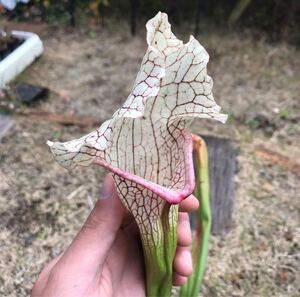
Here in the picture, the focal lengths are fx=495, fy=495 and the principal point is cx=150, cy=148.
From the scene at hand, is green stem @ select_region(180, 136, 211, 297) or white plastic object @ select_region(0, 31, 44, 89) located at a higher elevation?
green stem @ select_region(180, 136, 211, 297)

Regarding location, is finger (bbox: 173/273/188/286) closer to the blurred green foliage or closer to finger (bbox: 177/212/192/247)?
finger (bbox: 177/212/192/247)

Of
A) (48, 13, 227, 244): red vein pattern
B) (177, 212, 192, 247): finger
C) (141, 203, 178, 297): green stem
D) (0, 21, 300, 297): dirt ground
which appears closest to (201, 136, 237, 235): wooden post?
(0, 21, 300, 297): dirt ground

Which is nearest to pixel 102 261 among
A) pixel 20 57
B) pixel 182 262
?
pixel 182 262

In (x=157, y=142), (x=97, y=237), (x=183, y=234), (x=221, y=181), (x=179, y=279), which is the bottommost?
(x=221, y=181)

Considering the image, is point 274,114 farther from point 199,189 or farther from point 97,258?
point 97,258

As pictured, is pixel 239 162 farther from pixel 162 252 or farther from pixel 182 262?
pixel 162 252

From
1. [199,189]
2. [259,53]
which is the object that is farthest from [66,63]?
[199,189]
